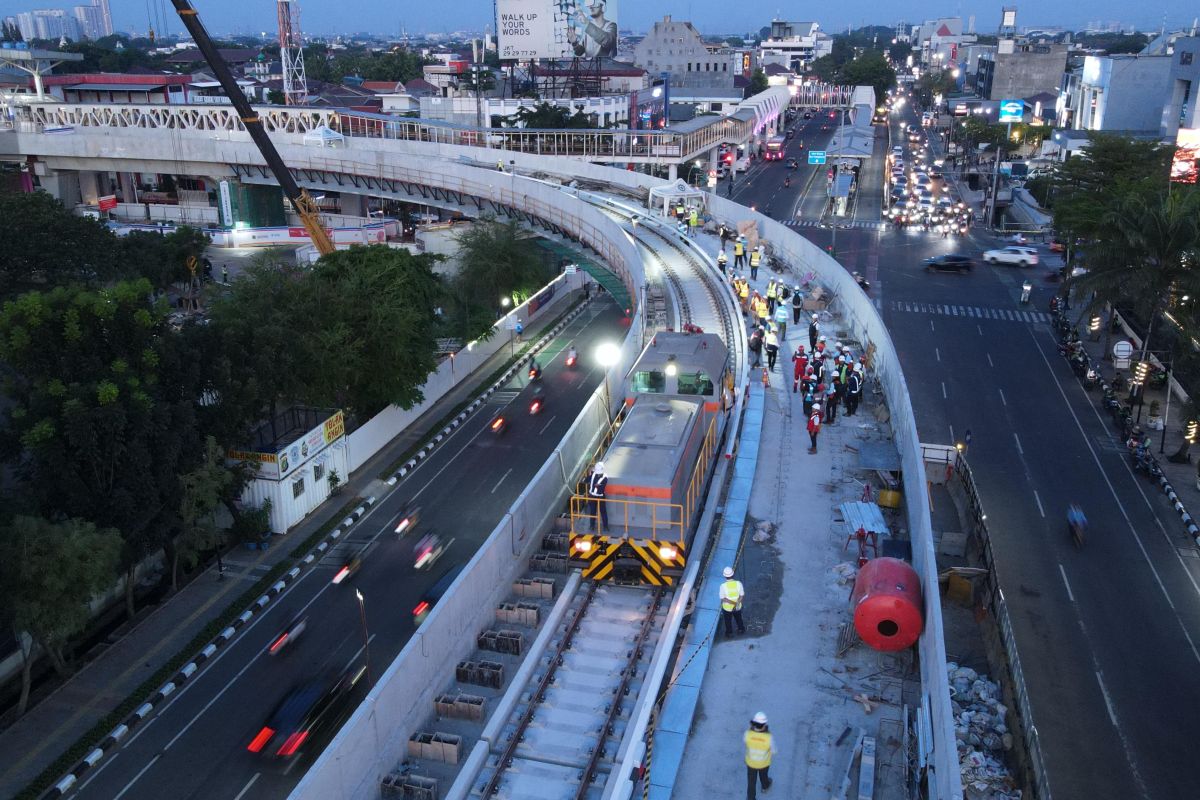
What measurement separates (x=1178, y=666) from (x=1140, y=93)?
74.5 meters

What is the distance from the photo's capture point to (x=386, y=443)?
34.7 metres

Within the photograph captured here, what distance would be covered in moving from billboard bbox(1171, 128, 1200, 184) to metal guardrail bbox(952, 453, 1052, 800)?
31.7m

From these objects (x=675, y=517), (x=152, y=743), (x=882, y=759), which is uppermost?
(x=675, y=517)

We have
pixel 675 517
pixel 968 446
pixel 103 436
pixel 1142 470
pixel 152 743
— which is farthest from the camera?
pixel 968 446

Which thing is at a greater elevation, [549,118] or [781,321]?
[549,118]

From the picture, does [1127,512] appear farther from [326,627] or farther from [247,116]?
[247,116]

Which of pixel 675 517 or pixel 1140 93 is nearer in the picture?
pixel 675 517

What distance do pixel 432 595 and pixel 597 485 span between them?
9002 mm

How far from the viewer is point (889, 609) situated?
14.8m

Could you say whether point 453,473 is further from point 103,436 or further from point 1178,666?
point 1178,666

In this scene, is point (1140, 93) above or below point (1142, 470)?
above

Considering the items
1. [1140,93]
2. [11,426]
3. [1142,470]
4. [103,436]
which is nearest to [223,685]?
[103,436]

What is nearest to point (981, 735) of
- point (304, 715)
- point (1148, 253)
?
point (304, 715)

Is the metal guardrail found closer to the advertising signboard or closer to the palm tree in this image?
the palm tree
